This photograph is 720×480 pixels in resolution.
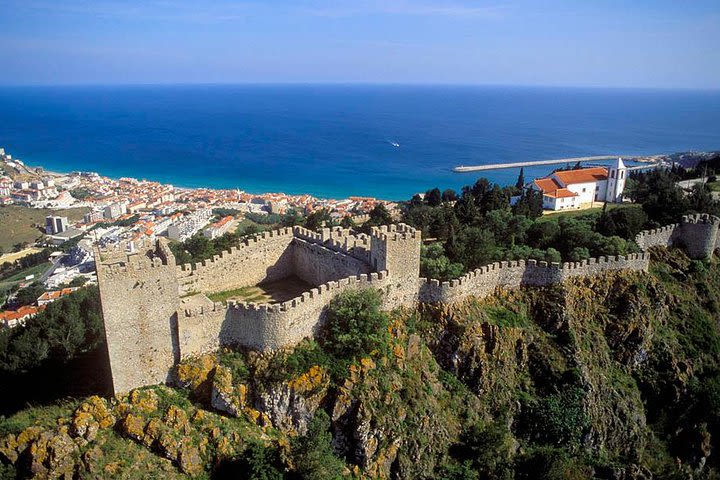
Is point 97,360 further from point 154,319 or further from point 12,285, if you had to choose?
point 12,285

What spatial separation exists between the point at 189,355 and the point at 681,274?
83.9 ft

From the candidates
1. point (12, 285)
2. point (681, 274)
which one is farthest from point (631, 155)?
point (12, 285)

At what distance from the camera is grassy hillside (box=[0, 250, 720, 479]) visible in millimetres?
17359

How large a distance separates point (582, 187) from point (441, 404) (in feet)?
131

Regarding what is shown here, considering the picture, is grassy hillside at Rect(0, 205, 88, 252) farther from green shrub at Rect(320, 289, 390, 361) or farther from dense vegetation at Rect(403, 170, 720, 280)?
green shrub at Rect(320, 289, 390, 361)

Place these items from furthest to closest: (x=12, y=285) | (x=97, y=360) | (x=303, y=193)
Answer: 1. (x=303, y=193)
2. (x=12, y=285)
3. (x=97, y=360)

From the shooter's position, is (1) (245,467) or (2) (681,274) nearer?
(1) (245,467)

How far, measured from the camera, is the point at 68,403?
61.6 ft

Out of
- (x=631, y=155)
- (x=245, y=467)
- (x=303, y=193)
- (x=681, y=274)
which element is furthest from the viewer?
(x=631, y=155)

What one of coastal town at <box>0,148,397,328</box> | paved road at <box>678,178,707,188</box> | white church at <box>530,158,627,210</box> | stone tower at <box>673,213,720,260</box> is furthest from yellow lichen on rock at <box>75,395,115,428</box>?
paved road at <box>678,178,707,188</box>

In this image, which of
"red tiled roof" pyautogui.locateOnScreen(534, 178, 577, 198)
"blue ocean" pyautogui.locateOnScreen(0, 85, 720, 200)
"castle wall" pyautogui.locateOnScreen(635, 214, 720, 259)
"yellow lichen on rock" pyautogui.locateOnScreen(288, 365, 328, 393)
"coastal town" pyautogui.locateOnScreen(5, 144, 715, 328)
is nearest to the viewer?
"yellow lichen on rock" pyautogui.locateOnScreen(288, 365, 328, 393)

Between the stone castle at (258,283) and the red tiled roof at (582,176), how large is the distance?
2835 cm

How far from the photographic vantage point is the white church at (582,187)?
51250 millimetres

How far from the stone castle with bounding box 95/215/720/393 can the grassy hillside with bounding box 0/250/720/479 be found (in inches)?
26.1
